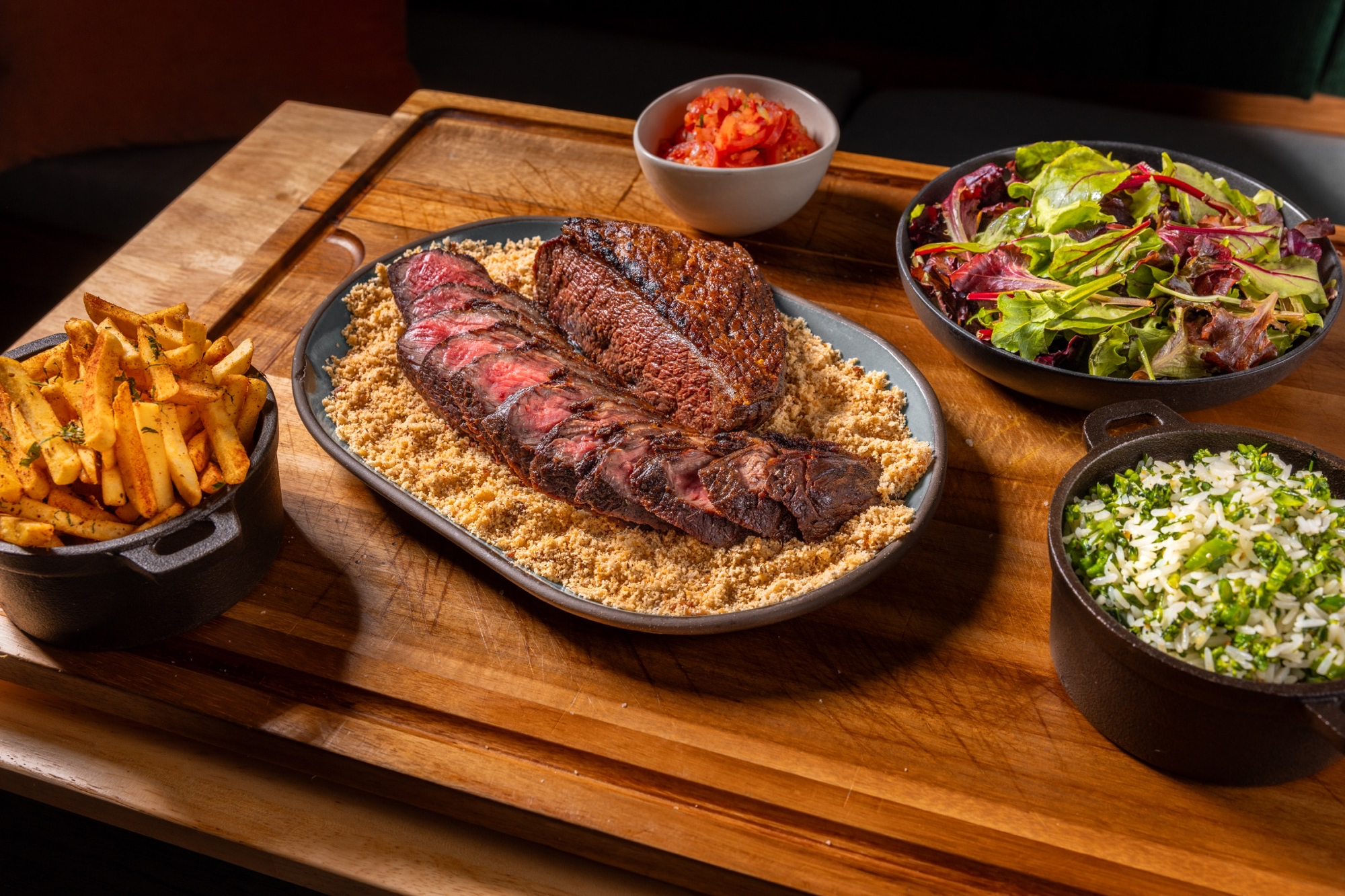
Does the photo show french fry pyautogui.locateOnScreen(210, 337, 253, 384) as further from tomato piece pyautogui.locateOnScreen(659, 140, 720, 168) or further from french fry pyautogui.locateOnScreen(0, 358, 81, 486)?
tomato piece pyautogui.locateOnScreen(659, 140, 720, 168)

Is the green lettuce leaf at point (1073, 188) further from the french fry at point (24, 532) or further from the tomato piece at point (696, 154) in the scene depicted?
the french fry at point (24, 532)

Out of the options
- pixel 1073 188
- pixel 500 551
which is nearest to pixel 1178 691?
pixel 500 551

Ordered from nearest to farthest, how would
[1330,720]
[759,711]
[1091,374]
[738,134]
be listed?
[1330,720]
[759,711]
[1091,374]
[738,134]

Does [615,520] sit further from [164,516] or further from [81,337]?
[81,337]

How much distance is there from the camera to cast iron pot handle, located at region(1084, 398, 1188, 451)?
2232mm

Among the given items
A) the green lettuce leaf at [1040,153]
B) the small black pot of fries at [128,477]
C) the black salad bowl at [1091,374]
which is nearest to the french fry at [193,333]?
the small black pot of fries at [128,477]

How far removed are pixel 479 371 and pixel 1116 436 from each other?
4.69 ft

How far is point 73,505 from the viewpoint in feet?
6.49

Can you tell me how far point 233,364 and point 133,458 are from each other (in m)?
0.30

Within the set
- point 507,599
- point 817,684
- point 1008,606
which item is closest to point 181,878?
point 507,599

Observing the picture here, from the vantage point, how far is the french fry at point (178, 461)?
6.53 feet

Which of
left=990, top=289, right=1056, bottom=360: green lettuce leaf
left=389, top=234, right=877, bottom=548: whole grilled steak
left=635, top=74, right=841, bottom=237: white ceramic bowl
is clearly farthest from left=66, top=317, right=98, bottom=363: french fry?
left=990, top=289, right=1056, bottom=360: green lettuce leaf

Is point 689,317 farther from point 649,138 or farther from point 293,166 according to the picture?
point 293,166

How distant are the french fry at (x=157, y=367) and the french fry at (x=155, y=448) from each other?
0.04 m
